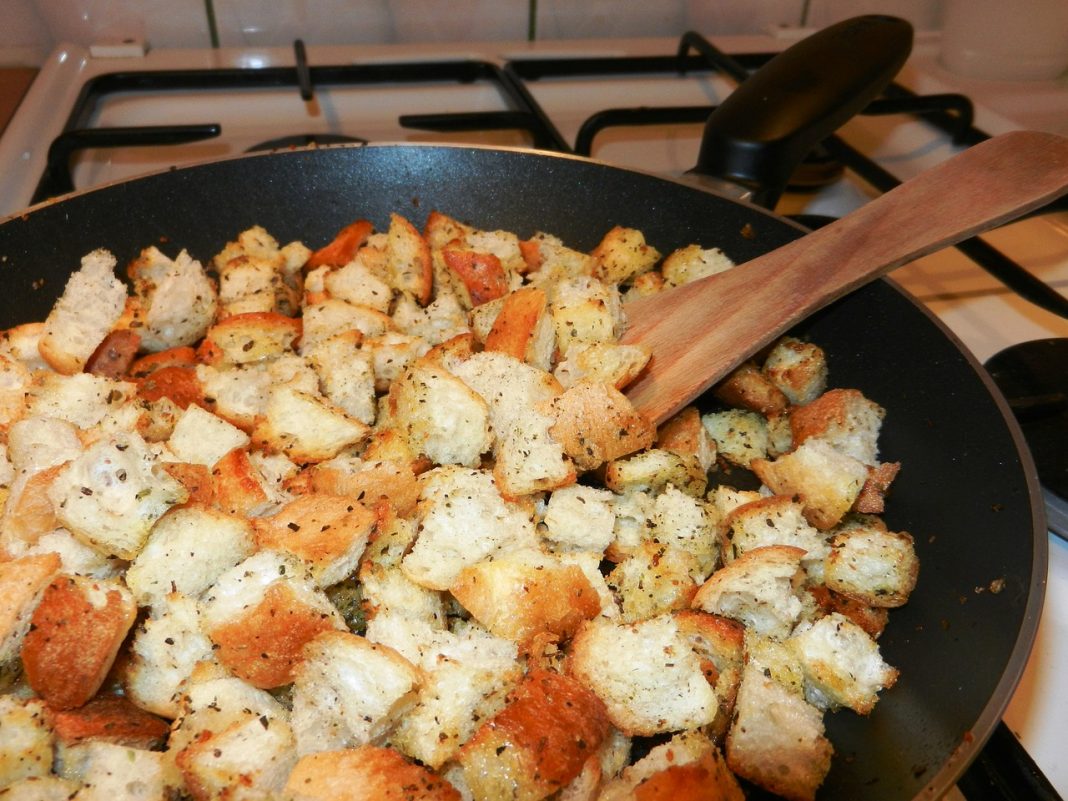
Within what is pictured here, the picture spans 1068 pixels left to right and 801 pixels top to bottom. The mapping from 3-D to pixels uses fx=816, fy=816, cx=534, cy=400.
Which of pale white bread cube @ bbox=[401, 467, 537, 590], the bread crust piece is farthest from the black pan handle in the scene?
the bread crust piece

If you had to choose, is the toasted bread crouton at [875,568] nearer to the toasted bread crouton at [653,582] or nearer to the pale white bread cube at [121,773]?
the toasted bread crouton at [653,582]

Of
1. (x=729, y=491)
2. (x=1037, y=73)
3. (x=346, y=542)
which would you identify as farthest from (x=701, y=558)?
(x=1037, y=73)

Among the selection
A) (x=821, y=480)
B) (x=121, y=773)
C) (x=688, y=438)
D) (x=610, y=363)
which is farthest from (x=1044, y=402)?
(x=121, y=773)

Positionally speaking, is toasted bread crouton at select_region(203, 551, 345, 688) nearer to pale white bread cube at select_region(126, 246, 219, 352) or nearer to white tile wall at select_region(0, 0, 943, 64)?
pale white bread cube at select_region(126, 246, 219, 352)

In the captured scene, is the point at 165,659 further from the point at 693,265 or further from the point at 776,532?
the point at 693,265

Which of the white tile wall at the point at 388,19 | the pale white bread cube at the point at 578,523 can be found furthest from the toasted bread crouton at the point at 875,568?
the white tile wall at the point at 388,19

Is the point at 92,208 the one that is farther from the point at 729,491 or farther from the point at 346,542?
the point at 729,491
